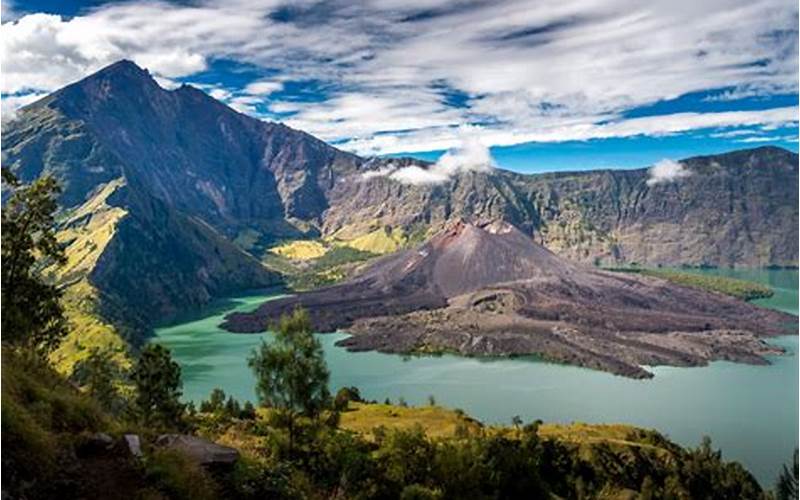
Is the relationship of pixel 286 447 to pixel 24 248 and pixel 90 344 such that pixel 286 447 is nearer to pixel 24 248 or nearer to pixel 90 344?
pixel 24 248

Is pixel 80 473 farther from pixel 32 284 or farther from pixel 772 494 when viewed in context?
pixel 772 494

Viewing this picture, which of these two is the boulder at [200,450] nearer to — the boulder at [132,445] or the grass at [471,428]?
the boulder at [132,445]

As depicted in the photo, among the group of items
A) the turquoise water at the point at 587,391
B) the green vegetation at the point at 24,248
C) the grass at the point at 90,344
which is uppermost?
the green vegetation at the point at 24,248

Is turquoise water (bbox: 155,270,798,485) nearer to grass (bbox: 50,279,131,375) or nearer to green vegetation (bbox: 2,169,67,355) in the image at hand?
grass (bbox: 50,279,131,375)

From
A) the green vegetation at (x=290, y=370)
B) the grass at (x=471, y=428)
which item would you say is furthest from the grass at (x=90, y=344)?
the green vegetation at (x=290, y=370)

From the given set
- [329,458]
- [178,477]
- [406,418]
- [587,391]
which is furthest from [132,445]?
[587,391]

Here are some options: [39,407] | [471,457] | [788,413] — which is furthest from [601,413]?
[39,407]
